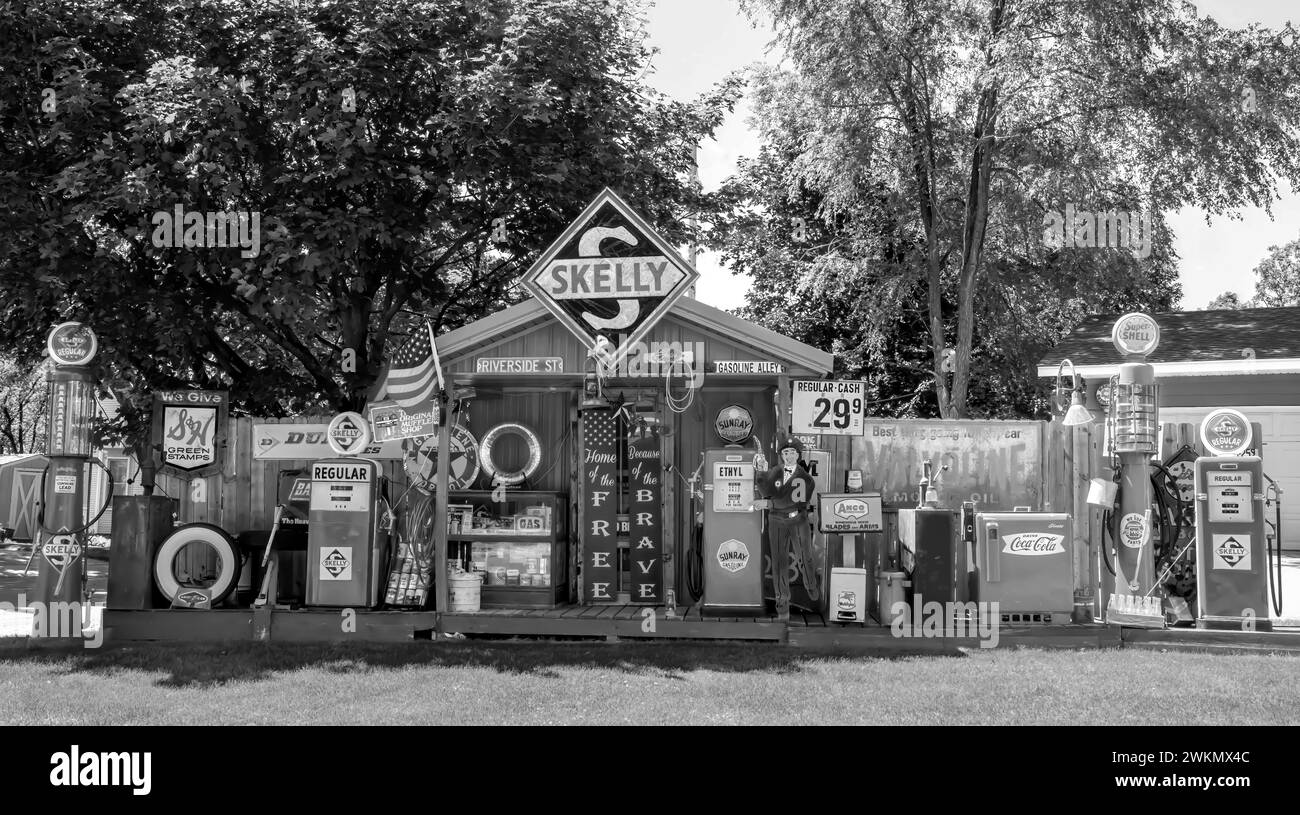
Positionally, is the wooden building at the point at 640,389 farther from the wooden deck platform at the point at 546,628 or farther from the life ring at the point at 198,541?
the life ring at the point at 198,541

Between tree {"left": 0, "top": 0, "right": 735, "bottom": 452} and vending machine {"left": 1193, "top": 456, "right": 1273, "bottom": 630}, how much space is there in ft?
24.8

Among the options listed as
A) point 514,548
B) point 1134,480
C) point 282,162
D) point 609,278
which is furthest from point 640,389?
point 282,162

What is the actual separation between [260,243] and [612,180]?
4.33 m

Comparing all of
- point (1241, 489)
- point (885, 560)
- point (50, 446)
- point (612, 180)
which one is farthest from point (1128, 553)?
point (50, 446)

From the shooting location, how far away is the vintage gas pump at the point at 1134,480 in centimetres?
942

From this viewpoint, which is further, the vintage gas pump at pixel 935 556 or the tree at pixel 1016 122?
the tree at pixel 1016 122

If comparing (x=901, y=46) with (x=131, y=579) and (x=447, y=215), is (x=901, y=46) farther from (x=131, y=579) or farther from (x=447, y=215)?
(x=131, y=579)

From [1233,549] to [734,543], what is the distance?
4.20 meters

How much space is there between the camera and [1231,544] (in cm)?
928

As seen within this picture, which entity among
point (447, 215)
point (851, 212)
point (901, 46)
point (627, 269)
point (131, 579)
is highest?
point (901, 46)

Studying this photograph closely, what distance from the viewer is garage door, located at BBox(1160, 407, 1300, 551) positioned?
646 inches

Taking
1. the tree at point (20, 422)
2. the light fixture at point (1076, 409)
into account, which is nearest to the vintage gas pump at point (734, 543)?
the light fixture at point (1076, 409)

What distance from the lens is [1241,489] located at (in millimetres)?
9312

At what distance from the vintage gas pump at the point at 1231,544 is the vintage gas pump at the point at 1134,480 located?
42cm
